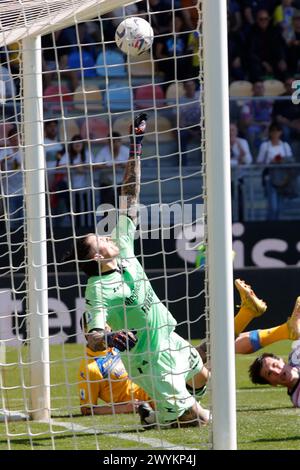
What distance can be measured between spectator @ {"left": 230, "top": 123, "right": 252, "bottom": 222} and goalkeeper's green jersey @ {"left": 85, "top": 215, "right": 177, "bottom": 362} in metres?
6.95

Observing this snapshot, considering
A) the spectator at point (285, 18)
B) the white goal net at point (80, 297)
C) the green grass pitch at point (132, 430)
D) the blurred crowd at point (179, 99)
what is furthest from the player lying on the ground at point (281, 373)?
the spectator at point (285, 18)

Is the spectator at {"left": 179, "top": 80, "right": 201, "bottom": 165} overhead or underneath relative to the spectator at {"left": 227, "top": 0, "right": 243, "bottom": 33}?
underneath

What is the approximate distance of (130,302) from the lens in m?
6.06

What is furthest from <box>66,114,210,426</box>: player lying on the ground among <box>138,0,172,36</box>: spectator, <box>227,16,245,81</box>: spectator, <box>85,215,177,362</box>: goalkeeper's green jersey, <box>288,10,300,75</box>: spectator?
<box>288,10,300,75</box>: spectator

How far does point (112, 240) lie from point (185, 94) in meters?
8.56

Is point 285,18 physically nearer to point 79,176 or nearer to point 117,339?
point 79,176

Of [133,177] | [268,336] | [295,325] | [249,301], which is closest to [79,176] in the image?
[249,301]

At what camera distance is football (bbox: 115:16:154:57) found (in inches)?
238

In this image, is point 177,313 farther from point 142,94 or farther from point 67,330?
point 142,94

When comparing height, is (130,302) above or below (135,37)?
below

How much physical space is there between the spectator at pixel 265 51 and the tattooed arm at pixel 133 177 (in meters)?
9.90

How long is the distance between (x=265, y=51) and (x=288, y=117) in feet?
6.53

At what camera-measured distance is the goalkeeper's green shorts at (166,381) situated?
19.0ft

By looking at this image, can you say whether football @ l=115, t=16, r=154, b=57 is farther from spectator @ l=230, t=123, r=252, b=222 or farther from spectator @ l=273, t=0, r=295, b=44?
spectator @ l=273, t=0, r=295, b=44
